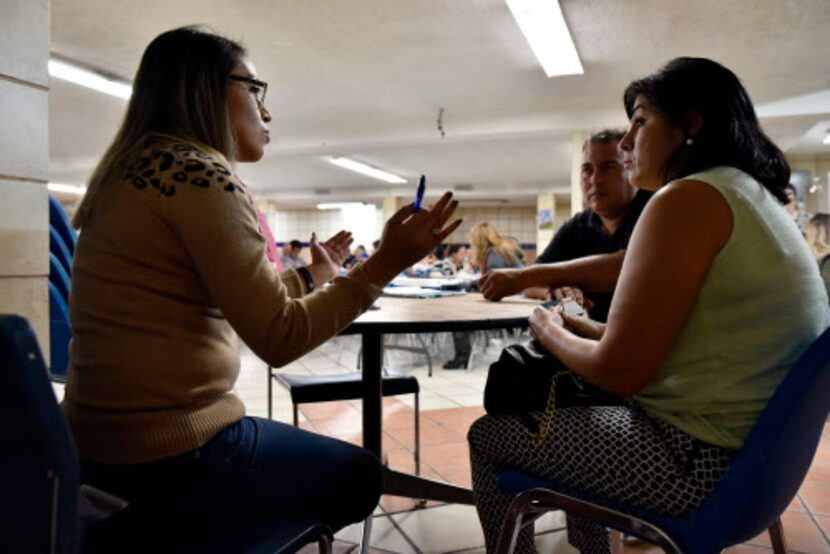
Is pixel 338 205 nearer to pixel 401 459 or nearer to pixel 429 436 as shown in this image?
pixel 429 436

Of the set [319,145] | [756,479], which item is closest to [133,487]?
[756,479]

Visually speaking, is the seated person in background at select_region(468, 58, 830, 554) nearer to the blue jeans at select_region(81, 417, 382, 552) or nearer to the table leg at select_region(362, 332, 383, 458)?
the blue jeans at select_region(81, 417, 382, 552)

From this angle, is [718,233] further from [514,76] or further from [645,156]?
[514,76]

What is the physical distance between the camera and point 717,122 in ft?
3.47

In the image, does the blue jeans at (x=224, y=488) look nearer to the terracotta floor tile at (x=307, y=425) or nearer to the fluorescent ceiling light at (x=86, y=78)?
the terracotta floor tile at (x=307, y=425)

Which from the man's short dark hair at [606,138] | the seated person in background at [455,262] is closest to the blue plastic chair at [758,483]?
the man's short dark hair at [606,138]

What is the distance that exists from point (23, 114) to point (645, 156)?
146cm

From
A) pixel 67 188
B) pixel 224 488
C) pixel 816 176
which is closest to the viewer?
pixel 224 488

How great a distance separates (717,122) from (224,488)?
3.33 ft

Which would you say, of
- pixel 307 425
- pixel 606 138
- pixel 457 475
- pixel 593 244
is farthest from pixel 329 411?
pixel 606 138

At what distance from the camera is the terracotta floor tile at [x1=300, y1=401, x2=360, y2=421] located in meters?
3.44

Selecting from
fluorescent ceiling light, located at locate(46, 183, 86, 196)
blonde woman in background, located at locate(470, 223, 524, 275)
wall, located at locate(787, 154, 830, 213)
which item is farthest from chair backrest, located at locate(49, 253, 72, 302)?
fluorescent ceiling light, located at locate(46, 183, 86, 196)

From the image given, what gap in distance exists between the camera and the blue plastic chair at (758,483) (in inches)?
31.9

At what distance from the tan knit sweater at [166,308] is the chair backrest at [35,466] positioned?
28 centimetres
